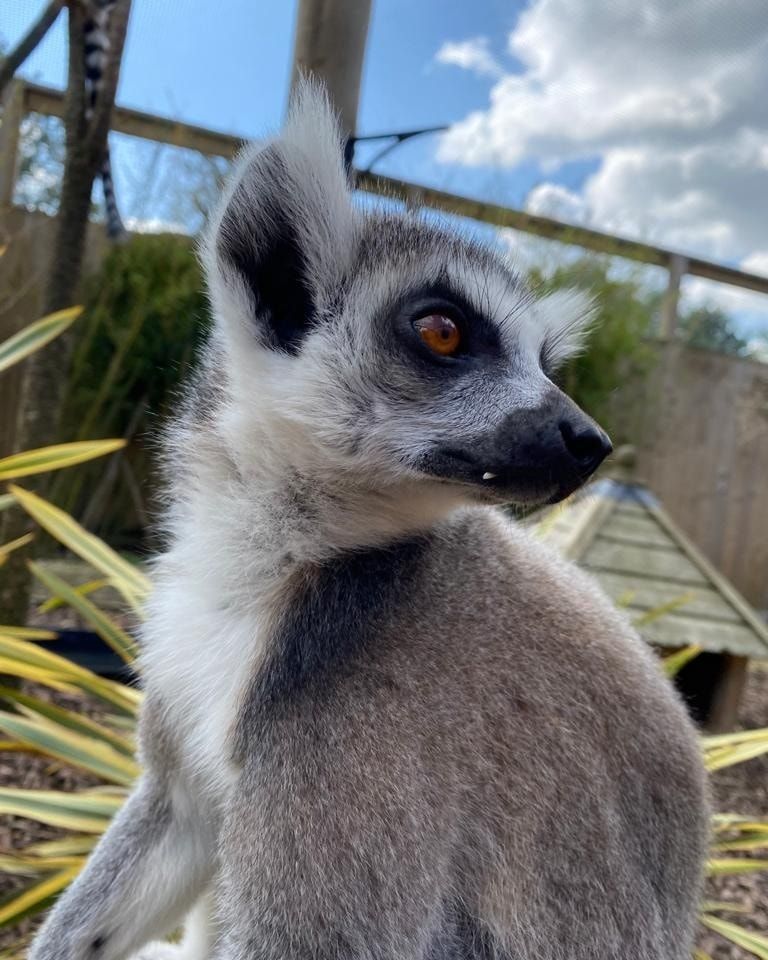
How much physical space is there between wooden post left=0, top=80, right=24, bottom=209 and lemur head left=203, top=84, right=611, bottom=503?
2802 mm

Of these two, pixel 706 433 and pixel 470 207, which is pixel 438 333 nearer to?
pixel 470 207

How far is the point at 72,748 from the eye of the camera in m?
2.01

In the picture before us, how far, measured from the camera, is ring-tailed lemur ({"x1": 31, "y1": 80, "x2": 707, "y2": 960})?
3.33 ft

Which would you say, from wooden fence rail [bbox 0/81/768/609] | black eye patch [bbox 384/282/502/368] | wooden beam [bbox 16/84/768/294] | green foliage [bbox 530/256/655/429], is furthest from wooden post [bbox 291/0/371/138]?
wooden fence rail [bbox 0/81/768/609]

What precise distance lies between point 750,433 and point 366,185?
505 cm

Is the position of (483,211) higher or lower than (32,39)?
higher

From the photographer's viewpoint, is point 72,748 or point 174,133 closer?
point 72,748

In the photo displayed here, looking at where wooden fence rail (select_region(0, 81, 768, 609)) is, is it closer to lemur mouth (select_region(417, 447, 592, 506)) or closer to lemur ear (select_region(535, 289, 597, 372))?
lemur ear (select_region(535, 289, 597, 372))

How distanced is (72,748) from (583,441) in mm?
1634

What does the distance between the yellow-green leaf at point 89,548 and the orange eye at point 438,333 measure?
1437mm

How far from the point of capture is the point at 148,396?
488cm

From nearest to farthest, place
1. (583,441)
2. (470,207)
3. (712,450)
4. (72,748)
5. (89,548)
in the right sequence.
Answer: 1. (583,441)
2. (72,748)
3. (89,548)
4. (470,207)
5. (712,450)

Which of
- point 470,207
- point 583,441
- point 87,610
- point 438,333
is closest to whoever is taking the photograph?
point 583,441

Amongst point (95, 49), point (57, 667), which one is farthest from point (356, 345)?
point (95, 49)
